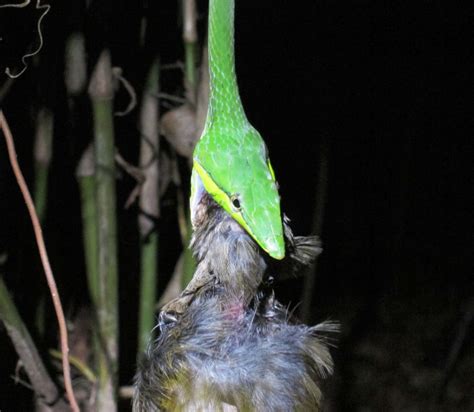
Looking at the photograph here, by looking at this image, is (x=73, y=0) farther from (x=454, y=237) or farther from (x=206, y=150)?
(x=454, y=237)

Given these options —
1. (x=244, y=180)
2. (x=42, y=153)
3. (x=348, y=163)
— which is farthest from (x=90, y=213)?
(x=348, y=163)

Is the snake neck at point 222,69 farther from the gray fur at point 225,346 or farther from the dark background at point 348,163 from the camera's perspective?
the dark background at point 348,163

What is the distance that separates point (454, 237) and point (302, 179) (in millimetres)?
984

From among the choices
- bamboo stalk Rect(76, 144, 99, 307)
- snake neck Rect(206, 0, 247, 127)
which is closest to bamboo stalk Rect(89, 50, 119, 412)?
bamboo stalk Rect(76, 144, 99, 307)

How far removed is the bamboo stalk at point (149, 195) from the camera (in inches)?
67.0

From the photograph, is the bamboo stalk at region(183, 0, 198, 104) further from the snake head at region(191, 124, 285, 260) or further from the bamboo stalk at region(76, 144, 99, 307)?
the snake head at region(191, 124, 285, 260)

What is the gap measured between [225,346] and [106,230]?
0.59 metres

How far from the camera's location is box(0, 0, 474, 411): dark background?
5.93ft

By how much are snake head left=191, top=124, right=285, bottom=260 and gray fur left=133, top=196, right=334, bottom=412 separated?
26 millimetres

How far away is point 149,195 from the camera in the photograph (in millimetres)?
1750

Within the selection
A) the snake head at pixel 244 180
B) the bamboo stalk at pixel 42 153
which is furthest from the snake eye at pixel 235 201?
the bamboo stalk at pixel 42 153

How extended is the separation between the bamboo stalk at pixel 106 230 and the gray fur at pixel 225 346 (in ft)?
1.70

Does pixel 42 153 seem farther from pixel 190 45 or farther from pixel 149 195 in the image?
pixel 190 45

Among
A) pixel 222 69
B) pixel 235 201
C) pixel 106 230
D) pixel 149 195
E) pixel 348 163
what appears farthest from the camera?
pixel 348 163
